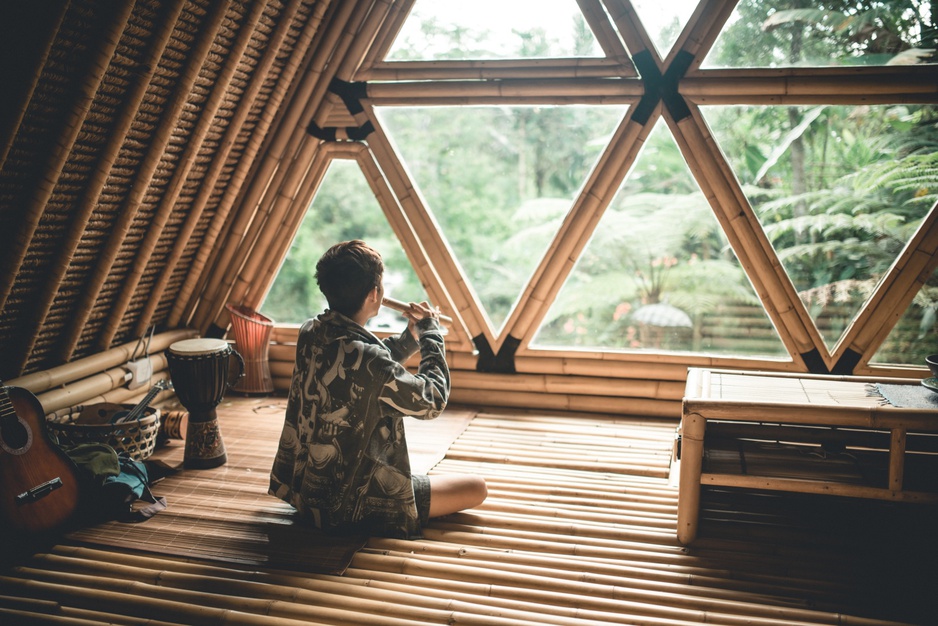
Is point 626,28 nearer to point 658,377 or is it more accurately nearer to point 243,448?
point 658,377

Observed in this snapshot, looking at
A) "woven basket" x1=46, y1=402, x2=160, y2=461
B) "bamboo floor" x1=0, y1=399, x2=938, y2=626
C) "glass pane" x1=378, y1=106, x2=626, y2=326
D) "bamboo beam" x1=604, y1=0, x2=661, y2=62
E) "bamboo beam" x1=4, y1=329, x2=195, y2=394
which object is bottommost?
"bamboo floor" x1=0, y1=399, x2=938, y2=626

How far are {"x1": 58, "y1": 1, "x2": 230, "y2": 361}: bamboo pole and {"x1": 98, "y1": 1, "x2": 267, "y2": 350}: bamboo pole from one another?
156mm

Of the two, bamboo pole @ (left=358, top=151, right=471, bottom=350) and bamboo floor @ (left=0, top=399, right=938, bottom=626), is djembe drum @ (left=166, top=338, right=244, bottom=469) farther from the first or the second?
bamboo pole @ (left=358, top=151, right=471, bottom=350)

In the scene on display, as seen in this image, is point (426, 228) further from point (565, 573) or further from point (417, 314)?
point (565, 573)

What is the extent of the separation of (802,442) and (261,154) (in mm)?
3330

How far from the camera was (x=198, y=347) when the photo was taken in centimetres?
339

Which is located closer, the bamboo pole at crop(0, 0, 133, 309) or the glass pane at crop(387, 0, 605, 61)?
the bamboo pole at crop(0, 0, 133, 309)

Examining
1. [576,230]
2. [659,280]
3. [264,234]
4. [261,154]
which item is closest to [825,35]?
[576,230]

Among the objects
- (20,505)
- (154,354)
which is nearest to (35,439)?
(20,505)

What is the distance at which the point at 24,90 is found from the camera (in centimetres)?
245

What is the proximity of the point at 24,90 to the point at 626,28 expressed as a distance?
288 cm

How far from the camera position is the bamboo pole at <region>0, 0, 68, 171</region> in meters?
2.37

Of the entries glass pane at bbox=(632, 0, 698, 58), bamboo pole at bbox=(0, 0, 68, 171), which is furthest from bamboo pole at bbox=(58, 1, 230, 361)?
glass pane at bbox=(632, 0, 698, 58)

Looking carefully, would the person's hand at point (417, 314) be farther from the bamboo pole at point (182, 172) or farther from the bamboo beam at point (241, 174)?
the bamboo beam at point (241, 174)
